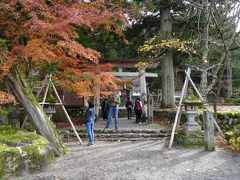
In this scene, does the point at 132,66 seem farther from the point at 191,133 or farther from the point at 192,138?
the point at 192,138

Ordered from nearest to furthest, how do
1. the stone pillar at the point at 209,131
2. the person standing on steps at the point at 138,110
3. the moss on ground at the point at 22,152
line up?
1. the moss on ground at the point at 22,152
2. the stone pillar at the point at 209,131
3. the person standing on steps at the point at 138,110

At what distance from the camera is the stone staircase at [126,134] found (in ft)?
40.7

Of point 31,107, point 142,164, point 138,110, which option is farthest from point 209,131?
point 138,110

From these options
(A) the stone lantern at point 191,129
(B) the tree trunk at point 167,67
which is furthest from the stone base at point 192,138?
(B) the tree trunk at point 167,67

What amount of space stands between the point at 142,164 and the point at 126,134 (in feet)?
15.9

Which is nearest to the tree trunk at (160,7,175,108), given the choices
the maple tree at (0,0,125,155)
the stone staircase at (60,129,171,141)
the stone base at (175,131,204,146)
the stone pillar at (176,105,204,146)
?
the stone staircase at (60,129,171,141)

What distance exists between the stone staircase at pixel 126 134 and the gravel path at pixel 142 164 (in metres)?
1.91

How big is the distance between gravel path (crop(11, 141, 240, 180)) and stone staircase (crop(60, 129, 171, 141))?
1907mm

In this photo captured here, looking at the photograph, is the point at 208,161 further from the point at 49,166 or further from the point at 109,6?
the point at 109,6

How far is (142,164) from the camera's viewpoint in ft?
25.8

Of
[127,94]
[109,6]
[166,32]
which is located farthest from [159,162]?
[127,94]

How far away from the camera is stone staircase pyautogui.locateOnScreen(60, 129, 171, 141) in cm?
1240

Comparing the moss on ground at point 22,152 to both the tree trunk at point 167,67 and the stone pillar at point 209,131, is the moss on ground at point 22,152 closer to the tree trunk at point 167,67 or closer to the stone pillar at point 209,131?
the stone pillar at point 209,131

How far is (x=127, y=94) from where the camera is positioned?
22844 mm
